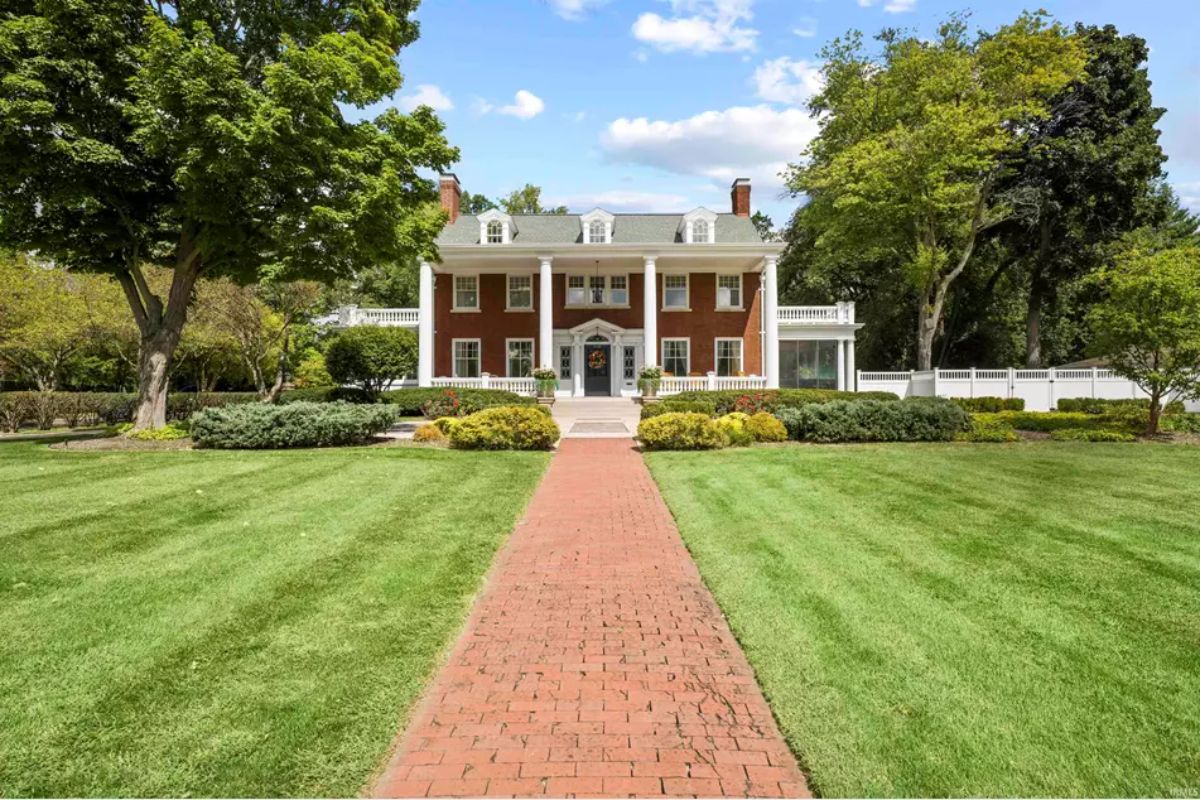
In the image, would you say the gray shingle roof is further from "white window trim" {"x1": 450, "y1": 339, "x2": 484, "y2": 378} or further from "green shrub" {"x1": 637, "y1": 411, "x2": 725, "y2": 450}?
"green shrub" {"x1": 637, "y1": 411, "x2": 725, "y2": 450}

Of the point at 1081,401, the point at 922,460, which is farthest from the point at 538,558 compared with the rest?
the point at 1081,401

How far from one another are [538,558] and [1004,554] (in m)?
4.23

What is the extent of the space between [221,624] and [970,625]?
4.96 meters

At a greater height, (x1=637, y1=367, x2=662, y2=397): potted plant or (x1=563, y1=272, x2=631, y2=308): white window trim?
(x1=563, y1=272, x2=631, y2=308): white window trim

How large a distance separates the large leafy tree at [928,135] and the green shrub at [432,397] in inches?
639

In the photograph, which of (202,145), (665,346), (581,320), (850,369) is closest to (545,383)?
(581,320)

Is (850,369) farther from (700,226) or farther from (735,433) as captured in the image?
(735,433)

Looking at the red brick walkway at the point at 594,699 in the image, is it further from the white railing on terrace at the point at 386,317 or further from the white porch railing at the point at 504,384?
the white railing on terrace at the point at 386,317

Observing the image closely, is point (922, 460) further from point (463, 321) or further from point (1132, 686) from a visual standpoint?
point (463, 321)

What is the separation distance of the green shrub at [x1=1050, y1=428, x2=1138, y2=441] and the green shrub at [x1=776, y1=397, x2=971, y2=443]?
2852 millimetres

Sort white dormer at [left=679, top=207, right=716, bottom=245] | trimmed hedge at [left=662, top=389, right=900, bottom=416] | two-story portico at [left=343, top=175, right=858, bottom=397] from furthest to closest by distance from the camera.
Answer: two-story portico at [left=343, top=175, right=858, bottom=397] → white dormer at [left=679, top=207, right=716, bottom=245] → trimmed hedge at [left=662, top=389, right=900, bottom=416]

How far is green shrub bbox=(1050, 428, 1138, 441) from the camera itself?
14.1 meters

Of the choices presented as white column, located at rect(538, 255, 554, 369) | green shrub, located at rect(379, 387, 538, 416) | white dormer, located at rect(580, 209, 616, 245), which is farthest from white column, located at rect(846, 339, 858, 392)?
green shrub, located at rect(379, 387, 538, 416)

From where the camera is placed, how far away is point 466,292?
28344mm
